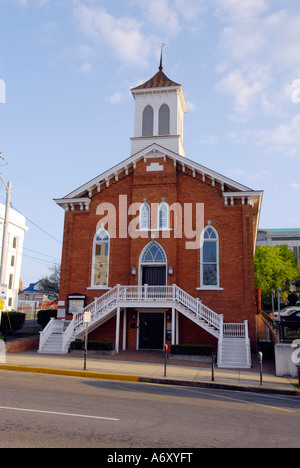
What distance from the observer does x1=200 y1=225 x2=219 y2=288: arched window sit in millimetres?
22922

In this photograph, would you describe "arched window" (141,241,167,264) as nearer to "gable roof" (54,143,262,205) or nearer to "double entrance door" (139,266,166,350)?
"double entrance door" (139,266,166,350)

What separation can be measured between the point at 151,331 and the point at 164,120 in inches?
555

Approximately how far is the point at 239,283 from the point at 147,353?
620 cm

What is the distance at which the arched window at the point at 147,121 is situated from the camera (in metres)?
28.0

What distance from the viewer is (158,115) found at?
28047 mm

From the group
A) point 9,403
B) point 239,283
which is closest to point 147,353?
point 239,283

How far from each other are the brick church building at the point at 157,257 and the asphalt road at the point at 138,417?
8575 millimetres

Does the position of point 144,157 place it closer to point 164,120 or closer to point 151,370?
point 164,120

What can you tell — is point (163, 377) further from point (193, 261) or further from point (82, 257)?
point (82, 257)

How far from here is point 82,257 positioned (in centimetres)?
2495

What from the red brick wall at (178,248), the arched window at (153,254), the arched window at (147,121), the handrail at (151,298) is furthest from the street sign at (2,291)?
the arched window at (147,121)

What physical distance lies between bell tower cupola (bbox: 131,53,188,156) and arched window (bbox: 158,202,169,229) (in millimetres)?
4801

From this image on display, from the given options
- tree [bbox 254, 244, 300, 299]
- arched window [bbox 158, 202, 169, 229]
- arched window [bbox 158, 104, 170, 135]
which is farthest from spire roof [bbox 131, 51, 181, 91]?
tree [bbox 254, 244, 300, 299]

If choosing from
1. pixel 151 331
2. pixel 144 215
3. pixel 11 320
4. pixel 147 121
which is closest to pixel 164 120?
pixel 147 121
